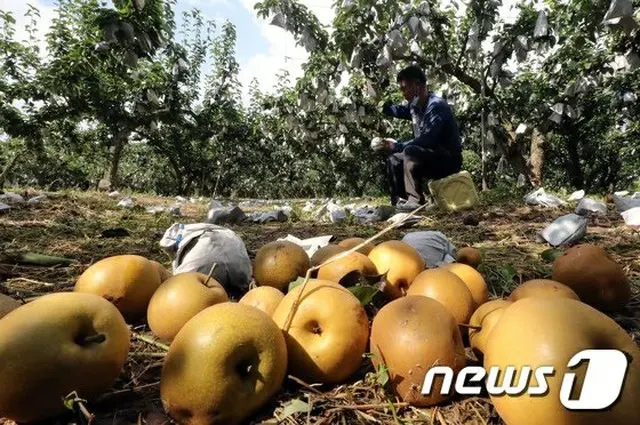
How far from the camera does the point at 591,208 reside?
13.4 ft

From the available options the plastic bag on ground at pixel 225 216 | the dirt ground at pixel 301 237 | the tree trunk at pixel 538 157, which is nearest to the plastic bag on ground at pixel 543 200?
the dirt ground at pixel 301 237

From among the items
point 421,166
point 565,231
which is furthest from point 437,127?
point 565,231

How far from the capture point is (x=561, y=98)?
33.3 ft

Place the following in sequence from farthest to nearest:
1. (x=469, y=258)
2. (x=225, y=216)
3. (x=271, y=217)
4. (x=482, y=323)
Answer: (x=271, y=217), (x=225, y=216), (x=469, y=258), (x=482, y=323)

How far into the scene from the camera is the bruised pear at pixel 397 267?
1574 millimetres

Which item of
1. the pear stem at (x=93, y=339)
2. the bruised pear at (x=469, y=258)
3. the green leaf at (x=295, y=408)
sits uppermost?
the pear stem at (x=93, y=339)

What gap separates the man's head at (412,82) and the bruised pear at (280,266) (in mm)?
4213

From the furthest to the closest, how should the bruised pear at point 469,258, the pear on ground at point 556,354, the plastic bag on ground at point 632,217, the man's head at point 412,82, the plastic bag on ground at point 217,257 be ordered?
the man's head at point 412,82
the plastic bag on ground at point 632,217
the bruised pear at point 469,258
the plastic bag on ground at point 217,257
the pear on ground at point 556,354

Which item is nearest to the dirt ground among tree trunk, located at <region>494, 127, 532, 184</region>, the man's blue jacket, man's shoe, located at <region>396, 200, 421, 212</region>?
man's shoe, located at <region>396, 200, 421, 212</region>

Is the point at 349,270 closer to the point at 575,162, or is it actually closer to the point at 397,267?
the point at 397,267

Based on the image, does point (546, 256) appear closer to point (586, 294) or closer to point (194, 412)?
point (586, 294)

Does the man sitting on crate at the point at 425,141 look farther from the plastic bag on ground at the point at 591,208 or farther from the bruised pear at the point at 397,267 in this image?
the bruised pear at the point at 397,267

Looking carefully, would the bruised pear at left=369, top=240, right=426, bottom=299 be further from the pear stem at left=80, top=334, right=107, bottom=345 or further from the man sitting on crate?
the man sitting on crate

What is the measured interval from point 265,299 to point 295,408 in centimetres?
42
